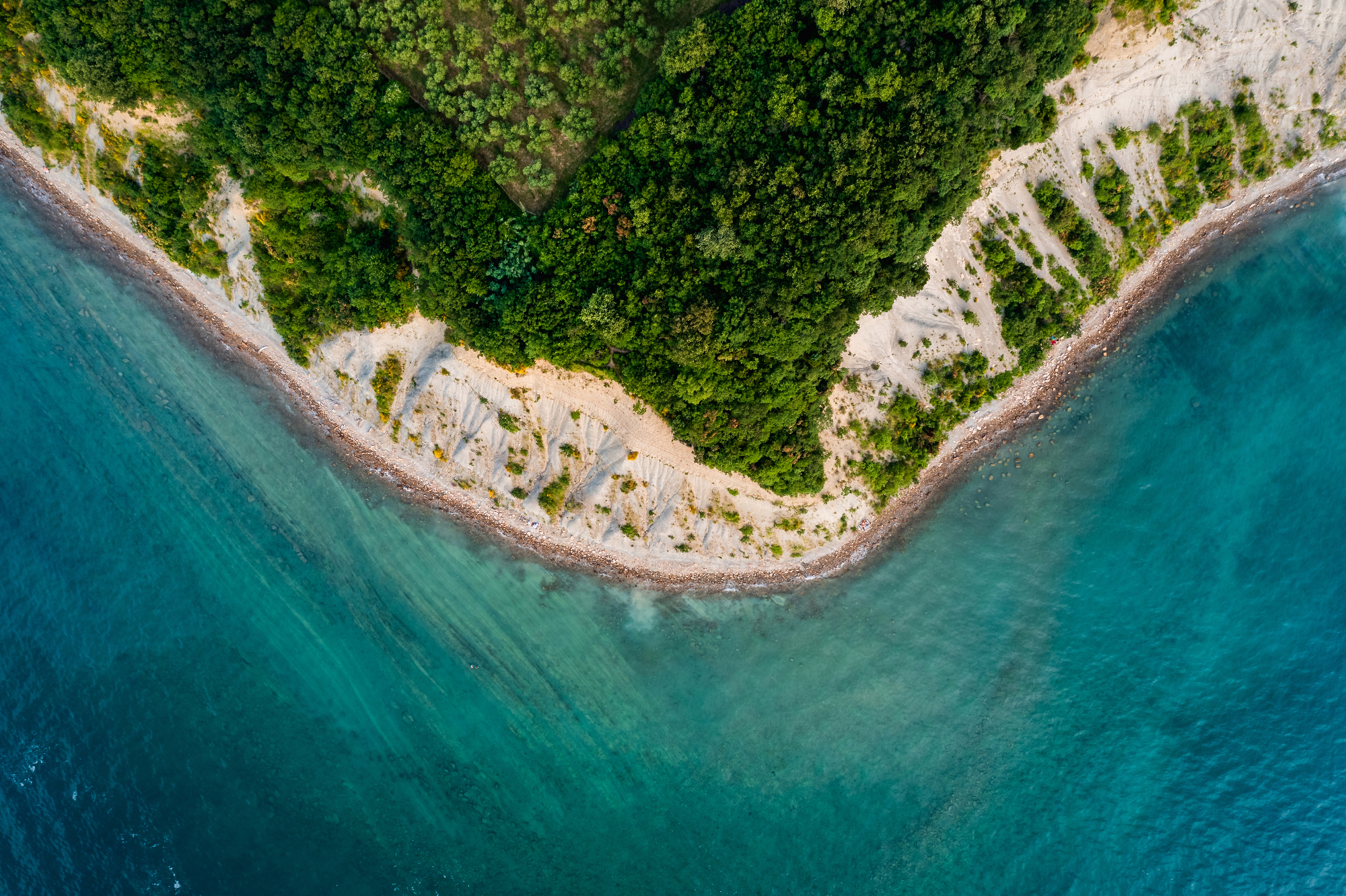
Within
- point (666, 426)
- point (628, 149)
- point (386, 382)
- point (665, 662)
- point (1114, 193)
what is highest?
point (628, 149)

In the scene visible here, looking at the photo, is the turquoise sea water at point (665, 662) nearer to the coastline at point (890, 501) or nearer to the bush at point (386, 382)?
the coastline at point (890, 501)

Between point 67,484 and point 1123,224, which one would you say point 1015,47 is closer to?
point 1123,224

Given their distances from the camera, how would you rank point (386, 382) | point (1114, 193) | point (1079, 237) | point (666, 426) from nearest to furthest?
point (1114, 193) → point (1079, 237) → point (666, 426) → point (386, 382)

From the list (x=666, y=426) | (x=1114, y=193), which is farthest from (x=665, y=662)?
(x=1114, y=193)

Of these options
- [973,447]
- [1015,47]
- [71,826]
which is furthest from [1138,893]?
[71,826]

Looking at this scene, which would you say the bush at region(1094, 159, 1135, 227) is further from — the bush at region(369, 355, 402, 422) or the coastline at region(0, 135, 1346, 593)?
the bush at region(369, 355, 402, 422)

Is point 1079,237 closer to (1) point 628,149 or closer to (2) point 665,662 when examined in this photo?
(1) point 628,149

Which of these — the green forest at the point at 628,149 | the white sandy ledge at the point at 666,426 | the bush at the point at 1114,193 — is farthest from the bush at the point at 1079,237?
the green forest at the point at 628,149
